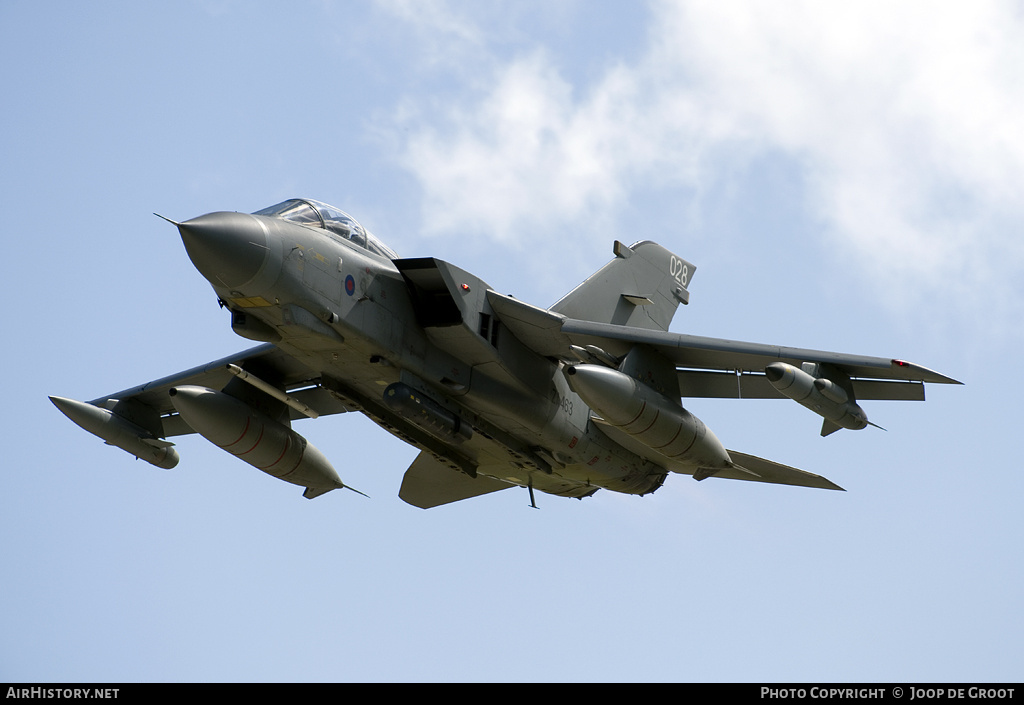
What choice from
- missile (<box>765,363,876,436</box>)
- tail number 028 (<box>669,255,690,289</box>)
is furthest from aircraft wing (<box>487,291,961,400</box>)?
tail number 028 (<box>669,255,690,289</box>)

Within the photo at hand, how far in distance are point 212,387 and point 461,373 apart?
546 cm

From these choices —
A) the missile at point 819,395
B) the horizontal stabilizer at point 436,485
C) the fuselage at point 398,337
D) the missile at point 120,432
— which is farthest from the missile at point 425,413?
the missile at point 120,432

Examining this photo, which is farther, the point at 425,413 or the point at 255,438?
the point at 255,438

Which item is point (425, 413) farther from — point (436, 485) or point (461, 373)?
point (436, 485)

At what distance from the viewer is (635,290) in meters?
17.8

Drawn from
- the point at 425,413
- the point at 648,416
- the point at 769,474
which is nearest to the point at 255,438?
the point at 425,413

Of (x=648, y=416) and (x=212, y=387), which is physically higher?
(x=212, y=387)
